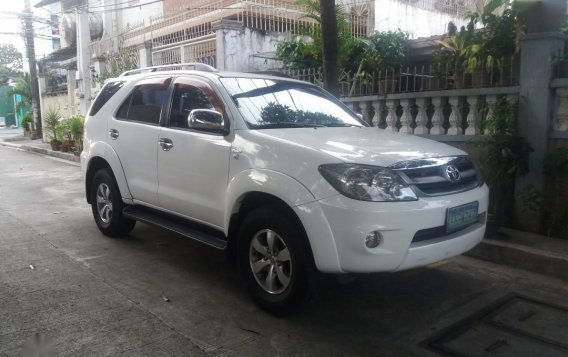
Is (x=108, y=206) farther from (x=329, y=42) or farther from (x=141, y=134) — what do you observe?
(x=329, y=42)

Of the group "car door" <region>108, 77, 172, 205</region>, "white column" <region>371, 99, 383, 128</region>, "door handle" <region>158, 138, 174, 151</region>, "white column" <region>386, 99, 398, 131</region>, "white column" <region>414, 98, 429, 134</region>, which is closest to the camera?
"door handle" <region>158, 138, 174, 151</region>

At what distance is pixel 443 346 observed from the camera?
3.16 meters

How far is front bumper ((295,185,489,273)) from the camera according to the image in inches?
119

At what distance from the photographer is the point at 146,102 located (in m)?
5.00

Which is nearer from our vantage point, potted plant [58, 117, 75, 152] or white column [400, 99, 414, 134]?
white column [400, 99, 414, 134]

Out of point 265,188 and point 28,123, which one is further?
point 28,123

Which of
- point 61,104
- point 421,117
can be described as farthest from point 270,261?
point 61,104

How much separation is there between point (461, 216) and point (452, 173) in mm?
309

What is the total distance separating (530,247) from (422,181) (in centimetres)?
206

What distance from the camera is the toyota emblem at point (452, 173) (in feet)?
11.3

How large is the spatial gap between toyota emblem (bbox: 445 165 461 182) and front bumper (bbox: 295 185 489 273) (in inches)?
12.4


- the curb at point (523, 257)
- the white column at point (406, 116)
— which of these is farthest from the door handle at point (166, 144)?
the white column at point (406, 116)

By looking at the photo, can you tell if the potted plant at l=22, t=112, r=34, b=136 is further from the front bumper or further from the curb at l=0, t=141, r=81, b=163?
the front bumper

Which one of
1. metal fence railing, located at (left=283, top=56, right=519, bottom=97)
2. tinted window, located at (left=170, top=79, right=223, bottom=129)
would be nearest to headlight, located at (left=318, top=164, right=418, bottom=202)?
tinted window, located at (left=170, top=79, right=223, bottom=129)
